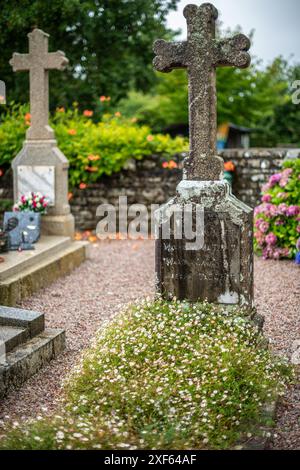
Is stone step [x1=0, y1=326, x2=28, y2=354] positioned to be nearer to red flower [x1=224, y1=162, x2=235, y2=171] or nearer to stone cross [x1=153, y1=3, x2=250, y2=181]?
stone cross [x1=153, y1=3, x2=250, y2=181]

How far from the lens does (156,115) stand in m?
27.4

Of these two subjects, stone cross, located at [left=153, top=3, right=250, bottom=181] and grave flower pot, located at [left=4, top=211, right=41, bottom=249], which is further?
grave flower pot, located at [left=4, top=211, right=41, bottom=249]

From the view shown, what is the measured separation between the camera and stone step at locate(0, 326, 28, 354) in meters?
5.33

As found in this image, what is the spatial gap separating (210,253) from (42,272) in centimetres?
335

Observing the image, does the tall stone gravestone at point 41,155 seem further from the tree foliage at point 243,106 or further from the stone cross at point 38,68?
the tree foliage at point 243,106

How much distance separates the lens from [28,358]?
5340mm

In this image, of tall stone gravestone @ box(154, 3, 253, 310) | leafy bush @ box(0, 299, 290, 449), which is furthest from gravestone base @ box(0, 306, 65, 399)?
tall stone gravestone @ box(154, 3, 253, 310)

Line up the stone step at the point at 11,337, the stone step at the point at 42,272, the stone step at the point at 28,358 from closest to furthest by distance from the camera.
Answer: the stone step at the point at 28,358
the stone step at the point at 11,337
the stone step at the point at 42,272

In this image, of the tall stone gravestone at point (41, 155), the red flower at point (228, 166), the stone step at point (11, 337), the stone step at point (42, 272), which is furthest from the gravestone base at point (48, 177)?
the stone step at point (11, 337)

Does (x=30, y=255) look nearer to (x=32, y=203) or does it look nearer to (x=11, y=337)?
(x=32, y=203)

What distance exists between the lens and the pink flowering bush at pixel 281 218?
984 centimetres

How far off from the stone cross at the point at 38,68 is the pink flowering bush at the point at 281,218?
3646 millimetres

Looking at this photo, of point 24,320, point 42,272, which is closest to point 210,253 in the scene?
point 24,320

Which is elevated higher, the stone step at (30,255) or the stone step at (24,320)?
the stone step at (30,255)
